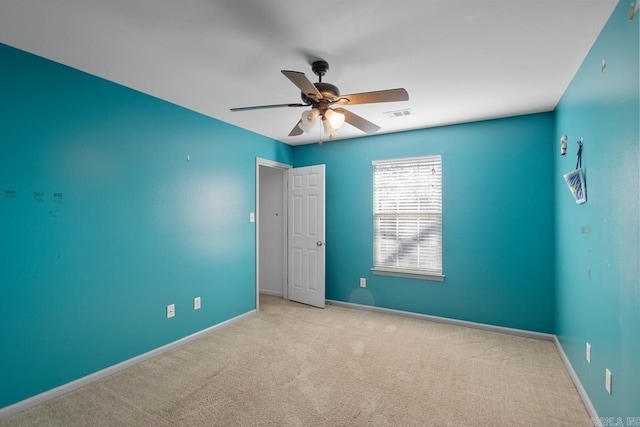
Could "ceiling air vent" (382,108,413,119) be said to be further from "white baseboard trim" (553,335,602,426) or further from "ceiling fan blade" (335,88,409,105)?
"white baseboard trim" (553,335,602,426)

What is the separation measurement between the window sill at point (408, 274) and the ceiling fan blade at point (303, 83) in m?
2.74

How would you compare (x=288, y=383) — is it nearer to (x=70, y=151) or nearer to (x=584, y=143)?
(x=70, y=151)

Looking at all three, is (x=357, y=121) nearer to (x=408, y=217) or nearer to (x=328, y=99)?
(x=328, y=99)

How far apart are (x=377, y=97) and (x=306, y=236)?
2.82 m

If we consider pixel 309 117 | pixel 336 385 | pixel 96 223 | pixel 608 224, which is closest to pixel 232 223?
pixel 96 223

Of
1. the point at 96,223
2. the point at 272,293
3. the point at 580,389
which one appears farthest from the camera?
the point at 272,293

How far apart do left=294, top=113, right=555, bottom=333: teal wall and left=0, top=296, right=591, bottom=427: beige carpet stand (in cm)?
43

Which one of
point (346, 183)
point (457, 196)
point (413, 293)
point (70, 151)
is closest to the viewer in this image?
point (70, 151)

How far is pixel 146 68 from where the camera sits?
2.40 m

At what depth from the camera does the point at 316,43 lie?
202cm

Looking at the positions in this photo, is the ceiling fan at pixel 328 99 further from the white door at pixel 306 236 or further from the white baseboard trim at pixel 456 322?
the white baseboard trim at pixel 456 322

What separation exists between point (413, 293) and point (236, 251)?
2328mm

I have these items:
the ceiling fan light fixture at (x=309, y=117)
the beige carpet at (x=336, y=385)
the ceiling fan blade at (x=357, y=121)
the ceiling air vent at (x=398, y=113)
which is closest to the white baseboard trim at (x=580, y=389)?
the beige carpet at (x=336, y=385)

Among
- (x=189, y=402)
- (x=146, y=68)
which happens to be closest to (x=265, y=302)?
(x=189, y=402)
